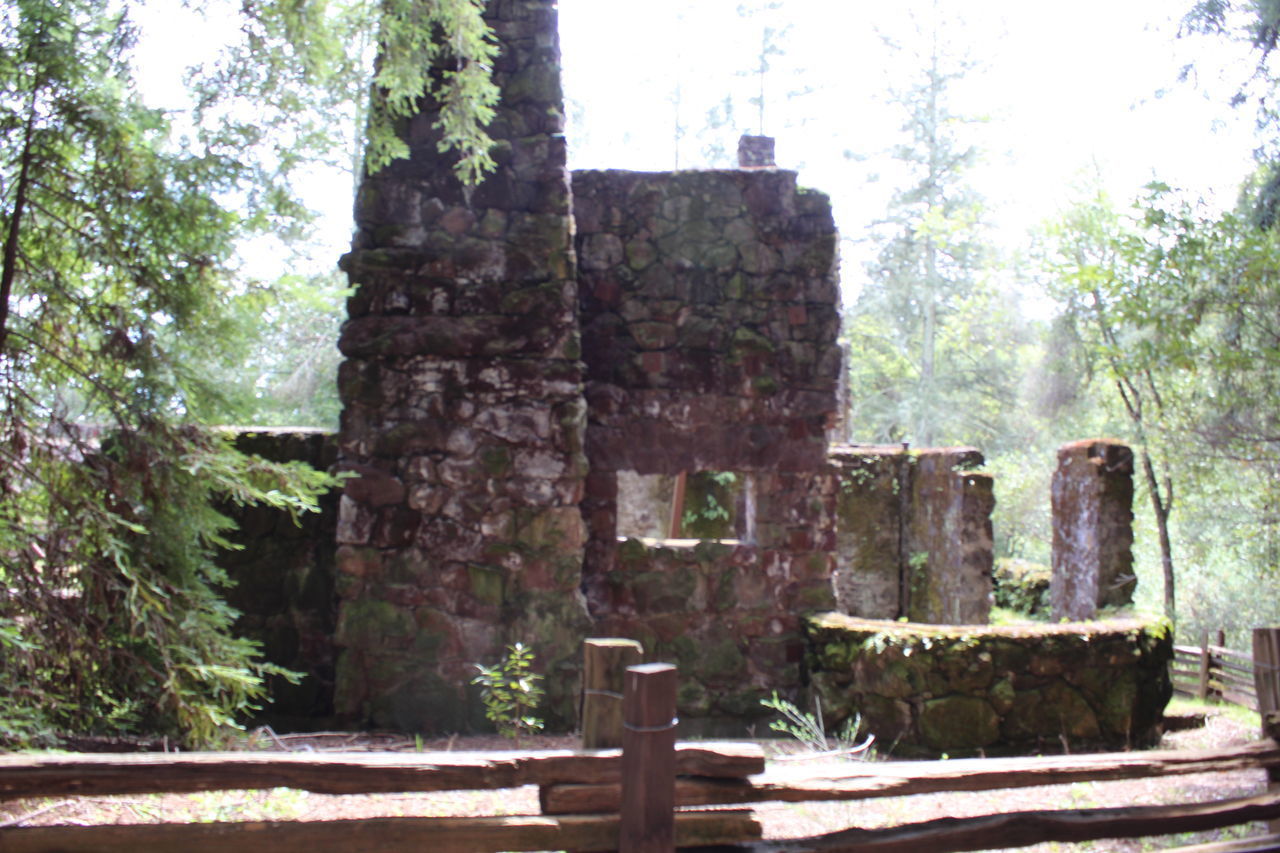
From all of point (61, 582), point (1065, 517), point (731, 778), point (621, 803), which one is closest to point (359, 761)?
point (621, 803)

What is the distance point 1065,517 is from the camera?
9.37 metres

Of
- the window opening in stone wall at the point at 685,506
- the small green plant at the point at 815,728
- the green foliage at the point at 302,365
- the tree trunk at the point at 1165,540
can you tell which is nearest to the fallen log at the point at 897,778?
the small green plant at the point at 815,728

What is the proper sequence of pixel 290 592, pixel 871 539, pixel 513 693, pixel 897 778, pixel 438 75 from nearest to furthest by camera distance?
pixel 897 778, pixel 513 693, pixel 438 75, pixel 290 592, pixel 871 539

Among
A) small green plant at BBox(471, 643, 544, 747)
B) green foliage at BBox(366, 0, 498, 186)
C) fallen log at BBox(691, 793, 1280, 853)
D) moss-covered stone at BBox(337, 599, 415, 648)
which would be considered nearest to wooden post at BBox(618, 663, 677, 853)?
fallen log at BBox(691, 793, 1280, 853)

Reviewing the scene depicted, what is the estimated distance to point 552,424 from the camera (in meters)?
5.69

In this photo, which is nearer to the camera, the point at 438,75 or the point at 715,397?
the point at 438,75

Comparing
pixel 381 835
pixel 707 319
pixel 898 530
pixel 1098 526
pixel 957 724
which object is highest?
pixel 707 319

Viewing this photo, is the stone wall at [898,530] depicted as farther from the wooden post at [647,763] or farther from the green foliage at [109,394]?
the wooden post at [647,763]

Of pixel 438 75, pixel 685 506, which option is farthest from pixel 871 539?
pixel 438 75

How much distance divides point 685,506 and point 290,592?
4908 millimetres

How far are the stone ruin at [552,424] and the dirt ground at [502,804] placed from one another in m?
0.79

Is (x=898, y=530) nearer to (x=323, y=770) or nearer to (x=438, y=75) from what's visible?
(x=438, y=75)

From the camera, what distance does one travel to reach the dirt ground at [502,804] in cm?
359

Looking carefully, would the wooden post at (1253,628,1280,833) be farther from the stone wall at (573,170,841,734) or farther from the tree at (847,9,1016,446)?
the tree at (847,9,1016,446)
